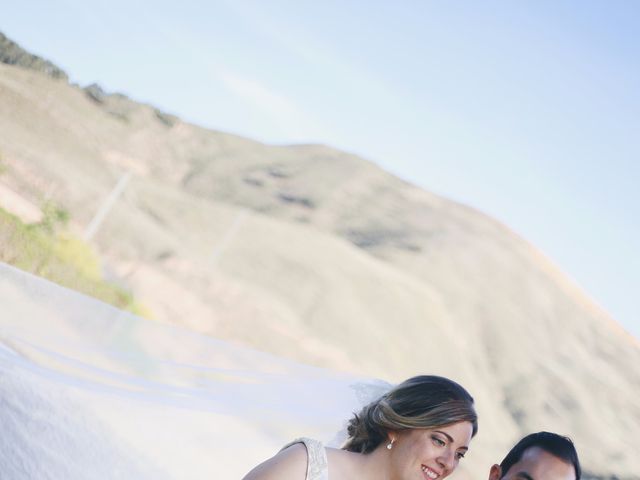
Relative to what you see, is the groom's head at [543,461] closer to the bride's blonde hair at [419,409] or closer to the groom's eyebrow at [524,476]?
the groom's eyebrow at [524,476]

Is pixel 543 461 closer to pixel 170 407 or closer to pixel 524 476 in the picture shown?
pixel 524 476

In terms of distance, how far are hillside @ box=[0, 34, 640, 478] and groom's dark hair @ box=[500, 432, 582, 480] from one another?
60.0 ft

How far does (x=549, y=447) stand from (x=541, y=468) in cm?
9

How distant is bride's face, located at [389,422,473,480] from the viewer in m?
3.26

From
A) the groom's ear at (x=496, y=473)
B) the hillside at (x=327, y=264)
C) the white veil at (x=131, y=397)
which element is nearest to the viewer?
the groom's ear at (x=496, y=473)

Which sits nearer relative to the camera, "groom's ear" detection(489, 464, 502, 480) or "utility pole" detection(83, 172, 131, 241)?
"groom's ear" detection(489, 464, 502, 480)

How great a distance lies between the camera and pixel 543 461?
3.29 meters

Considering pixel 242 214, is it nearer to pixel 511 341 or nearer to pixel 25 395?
pixel 511 341

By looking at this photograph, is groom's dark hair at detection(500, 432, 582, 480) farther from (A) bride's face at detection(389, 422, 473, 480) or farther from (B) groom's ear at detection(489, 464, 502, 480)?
(A) bride's face at detection(389, 422, 473, 480)

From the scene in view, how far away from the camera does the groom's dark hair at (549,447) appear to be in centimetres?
330

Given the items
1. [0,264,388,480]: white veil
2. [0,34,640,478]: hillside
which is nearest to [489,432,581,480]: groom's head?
[0,264,388,480]: white veil

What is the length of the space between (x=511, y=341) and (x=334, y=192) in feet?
78.5

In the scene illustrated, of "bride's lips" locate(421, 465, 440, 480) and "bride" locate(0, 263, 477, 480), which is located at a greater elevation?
"bride's lips" locate(421, 465, 440, 480)

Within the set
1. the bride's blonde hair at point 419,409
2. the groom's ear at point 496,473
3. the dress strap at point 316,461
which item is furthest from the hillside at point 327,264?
the groom's ear at point 496,473
